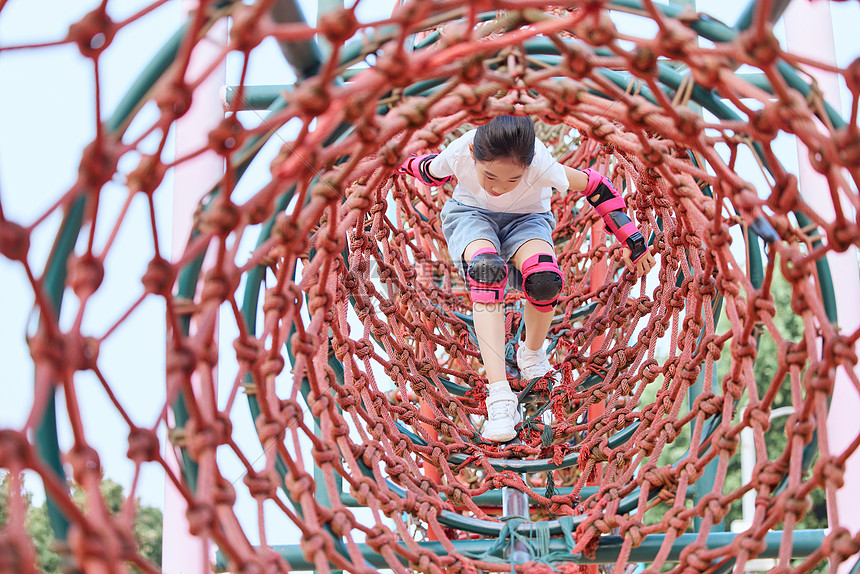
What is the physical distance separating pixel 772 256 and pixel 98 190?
0.61 meters

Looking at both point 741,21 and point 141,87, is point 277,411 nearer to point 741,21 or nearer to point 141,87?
point 141,87

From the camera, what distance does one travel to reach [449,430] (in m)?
1.38

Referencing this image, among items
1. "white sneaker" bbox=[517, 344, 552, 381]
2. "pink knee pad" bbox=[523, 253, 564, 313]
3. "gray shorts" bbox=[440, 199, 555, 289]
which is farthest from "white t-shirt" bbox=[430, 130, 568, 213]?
"white sneaker" bbox=[517, 344, 552, 381]

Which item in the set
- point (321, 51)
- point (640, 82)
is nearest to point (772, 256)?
point (640, 82)

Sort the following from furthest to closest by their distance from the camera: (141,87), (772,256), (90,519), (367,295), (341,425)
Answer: (367,295) < (341,425) < (772,256) < (141,87) < (90,519)

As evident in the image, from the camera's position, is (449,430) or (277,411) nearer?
(277,411)

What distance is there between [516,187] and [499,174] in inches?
5.6

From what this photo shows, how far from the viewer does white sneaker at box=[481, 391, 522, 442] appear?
1.41 m

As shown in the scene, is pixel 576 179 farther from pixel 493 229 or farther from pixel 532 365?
pixel 532 365

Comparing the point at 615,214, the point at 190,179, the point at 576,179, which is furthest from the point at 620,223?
Answer: the point at 190,179

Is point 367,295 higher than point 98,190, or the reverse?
point 367,295

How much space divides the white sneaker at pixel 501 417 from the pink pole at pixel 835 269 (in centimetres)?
50

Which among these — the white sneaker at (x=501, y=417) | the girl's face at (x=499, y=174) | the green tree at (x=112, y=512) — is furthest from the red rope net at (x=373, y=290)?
the green tree at (x=112, y=512)

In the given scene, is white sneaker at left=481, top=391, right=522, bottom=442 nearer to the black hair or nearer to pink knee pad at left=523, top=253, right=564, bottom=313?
pink knee pad at left=523, top=253, right=564, bottom=313
